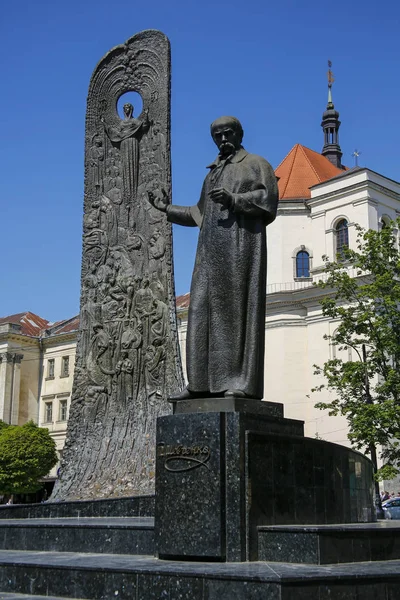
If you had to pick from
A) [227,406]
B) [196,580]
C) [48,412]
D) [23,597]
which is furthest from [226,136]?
[48,412]

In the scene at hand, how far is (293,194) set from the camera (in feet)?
162

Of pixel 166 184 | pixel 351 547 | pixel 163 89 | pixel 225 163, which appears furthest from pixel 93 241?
pixel 351 547

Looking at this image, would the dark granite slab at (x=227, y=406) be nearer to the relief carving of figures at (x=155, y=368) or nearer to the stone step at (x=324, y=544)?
the stone step at (x=324, y=544)

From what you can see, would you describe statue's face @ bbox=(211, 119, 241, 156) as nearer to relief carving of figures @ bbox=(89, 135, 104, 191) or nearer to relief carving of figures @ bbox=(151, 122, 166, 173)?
relief carving of figures @ bbox=(151, 122, 166, 173)

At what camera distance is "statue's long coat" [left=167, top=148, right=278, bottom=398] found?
704 centimetres

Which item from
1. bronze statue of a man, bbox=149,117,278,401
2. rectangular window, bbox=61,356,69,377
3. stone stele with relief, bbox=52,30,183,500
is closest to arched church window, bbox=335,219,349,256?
rectangular window, bbox=61,356,69,377

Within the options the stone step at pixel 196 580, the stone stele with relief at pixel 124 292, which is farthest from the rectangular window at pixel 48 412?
the stone step at pixel 196 580

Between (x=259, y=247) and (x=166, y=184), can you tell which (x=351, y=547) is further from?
(x=166, y=184)

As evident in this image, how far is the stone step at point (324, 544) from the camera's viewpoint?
5.71 metres

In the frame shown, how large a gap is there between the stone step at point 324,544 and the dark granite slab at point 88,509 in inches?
245

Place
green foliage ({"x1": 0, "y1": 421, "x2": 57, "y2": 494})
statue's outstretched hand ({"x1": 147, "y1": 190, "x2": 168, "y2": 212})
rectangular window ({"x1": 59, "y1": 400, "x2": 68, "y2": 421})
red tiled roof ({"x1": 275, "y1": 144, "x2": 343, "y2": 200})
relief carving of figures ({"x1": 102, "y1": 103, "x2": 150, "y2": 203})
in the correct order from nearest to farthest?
statue's outstretched hand ({"x1": 147, "y1": 190, "x2": 168, "y2": 212})
relief carving of figures ({"x1": 102, "y1": 103, "x2": 150, "y2": 203})
green foliage ({"x1": 0, "y1": 421, "x2": 57, "y2": 494})
red tiled roof ({"x1": 275, "y1": 144, "x2": 343, "y2": 200})
rectangular window ({"x1": 59, "y1": 400, "x2": 68, "y2": 421})

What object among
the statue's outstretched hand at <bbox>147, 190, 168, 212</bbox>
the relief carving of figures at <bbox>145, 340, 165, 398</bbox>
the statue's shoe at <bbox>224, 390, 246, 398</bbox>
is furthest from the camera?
the relief carving of figures at <bbox>145, 340, 165, 398</bbox>

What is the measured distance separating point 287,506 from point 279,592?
1.63m
